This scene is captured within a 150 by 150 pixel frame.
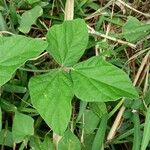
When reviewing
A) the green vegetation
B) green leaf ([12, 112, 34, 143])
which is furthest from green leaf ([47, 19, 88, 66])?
green leaf ([12, 112, 34, 143])

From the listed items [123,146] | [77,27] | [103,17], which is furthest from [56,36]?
[123,146]

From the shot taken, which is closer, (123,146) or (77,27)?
(77,27)

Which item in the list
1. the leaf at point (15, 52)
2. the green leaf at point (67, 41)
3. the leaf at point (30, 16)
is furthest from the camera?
the leaf at point (30, 16)

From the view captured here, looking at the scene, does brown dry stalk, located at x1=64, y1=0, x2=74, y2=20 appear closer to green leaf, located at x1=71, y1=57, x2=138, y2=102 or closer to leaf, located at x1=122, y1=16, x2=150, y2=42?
leaf, located at x1=122, y1=16, x2=150, y2=42

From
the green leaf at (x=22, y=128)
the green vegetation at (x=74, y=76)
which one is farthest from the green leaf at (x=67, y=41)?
the green leaf at (x=22, y=128)

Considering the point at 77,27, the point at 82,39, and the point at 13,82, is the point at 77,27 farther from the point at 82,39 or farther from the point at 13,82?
the point at 13,82

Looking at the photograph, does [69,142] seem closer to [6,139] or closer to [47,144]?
[47,144]

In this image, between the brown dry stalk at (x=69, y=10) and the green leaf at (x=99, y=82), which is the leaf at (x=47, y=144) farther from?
the brown dry stalk at (x=69, y=10)
